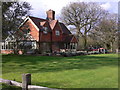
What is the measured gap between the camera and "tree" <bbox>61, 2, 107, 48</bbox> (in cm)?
3125

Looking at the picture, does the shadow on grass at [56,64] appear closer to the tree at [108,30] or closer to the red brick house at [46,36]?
the red brick house at [46,36]

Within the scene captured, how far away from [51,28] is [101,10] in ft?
40.0

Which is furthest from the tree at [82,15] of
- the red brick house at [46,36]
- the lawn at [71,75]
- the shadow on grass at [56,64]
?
the lawn at [71,75]

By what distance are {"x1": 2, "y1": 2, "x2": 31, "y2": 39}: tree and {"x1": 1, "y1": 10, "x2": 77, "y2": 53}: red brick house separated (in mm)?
3006

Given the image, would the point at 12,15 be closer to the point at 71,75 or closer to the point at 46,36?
the point at 46,36

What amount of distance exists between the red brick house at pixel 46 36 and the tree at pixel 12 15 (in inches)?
118

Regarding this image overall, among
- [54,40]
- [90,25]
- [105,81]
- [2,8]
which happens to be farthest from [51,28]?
[105,81]

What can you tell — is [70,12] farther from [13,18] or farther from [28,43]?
[13,18]

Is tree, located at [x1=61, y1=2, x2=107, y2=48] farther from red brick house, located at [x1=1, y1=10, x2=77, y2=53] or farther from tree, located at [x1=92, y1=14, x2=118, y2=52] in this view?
red brick house, located at [x1=1, y1=10, x2=77, y2=53]

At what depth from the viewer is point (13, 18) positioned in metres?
17.9

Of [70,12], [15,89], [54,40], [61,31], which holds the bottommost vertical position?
[15,89]

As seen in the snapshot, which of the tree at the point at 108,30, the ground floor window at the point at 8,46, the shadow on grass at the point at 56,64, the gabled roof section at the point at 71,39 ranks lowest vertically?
the shadow on grass at the point at 56,64

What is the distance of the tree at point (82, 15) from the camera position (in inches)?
1230

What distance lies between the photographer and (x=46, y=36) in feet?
90.5
